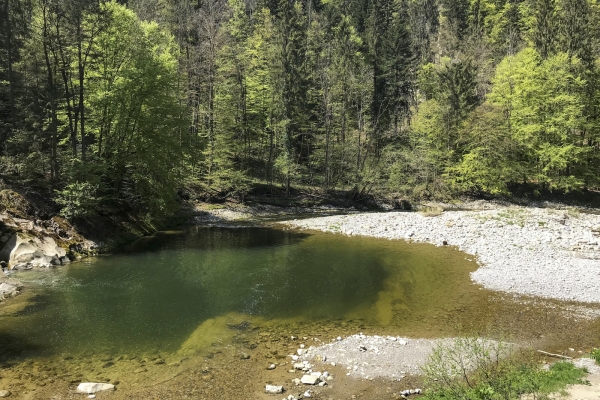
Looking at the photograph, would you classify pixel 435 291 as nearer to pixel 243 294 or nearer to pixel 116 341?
pixel 243 294

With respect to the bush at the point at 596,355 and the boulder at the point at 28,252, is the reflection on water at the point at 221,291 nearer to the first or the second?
the boulder at the point at 28,252

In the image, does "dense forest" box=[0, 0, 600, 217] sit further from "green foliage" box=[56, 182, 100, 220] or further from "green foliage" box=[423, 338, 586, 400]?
"green foliage" box=[423, 338, 586, 400]

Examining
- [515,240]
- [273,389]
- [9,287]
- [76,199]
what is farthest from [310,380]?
[76,199]

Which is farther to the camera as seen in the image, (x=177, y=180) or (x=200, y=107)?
(x=200, y=107)

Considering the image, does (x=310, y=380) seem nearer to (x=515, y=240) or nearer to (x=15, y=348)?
(x=15, y=348)

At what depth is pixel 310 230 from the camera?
29.4 m

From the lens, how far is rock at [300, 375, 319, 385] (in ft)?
29.5

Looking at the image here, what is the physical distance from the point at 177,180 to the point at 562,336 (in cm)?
2611

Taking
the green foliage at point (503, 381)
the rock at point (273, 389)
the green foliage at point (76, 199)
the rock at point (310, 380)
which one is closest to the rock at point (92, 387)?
the rock at point (273, 389)

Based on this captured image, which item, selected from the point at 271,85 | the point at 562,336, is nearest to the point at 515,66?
the point at 271,85

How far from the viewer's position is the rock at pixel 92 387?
28.6 feet

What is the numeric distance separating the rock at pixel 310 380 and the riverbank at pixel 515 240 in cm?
1009

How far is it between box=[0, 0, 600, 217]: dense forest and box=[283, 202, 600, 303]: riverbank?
490 inches

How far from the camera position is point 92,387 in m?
8.80
